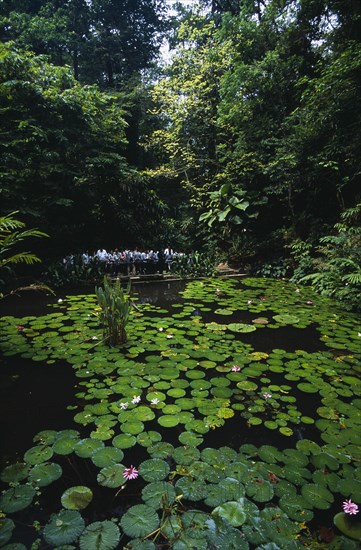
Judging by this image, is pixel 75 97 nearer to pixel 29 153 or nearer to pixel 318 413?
pixel 29 153

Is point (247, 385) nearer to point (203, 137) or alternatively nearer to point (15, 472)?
point (15, 472)

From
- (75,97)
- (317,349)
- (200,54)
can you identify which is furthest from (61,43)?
(317,349)

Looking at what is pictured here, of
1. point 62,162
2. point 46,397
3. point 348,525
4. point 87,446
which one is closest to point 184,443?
point 87,446

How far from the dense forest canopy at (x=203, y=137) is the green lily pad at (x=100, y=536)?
25.0ft

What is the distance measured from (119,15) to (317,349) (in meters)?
21.3

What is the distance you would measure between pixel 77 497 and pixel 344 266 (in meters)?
6.80

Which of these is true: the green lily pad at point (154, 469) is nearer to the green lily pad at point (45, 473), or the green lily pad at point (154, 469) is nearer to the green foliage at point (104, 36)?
the green lily pad at point (45, 473)

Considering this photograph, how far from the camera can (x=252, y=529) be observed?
4.98 feet

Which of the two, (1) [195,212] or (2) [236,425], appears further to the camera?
(1) [195,212]

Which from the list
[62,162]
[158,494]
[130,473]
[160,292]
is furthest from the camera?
[62,162]

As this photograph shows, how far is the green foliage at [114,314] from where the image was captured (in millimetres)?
3738

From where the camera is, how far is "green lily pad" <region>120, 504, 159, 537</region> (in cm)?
148

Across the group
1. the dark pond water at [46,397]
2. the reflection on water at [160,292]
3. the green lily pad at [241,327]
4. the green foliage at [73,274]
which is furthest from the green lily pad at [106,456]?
the green foliage at [73,274]

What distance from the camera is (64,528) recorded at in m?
1.50
